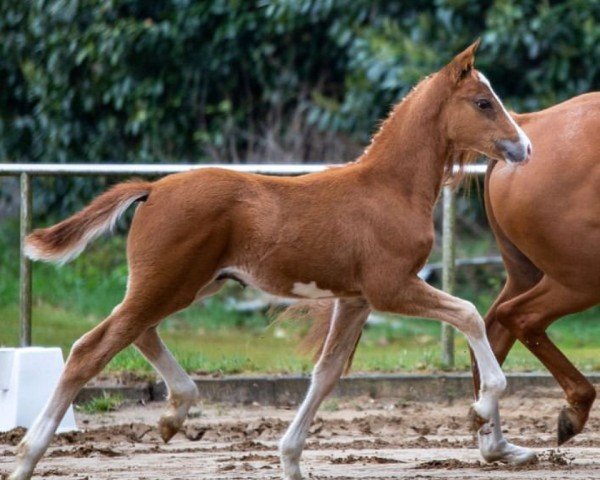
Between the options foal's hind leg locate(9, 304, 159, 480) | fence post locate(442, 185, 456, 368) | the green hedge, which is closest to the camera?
foal's hind leg locate(9, 304, 159, 480)

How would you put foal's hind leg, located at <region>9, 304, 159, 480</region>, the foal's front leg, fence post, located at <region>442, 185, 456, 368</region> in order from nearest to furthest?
foal's hind leg, located at <region>9, 304, 159, 480</region>
the foal's front leg
fence post, located at <region>442, 185, 456, 368</region>

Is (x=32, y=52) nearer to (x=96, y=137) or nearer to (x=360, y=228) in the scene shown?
(x=96, y=137)

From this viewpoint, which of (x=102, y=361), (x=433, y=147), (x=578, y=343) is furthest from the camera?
(x=578, y=343)

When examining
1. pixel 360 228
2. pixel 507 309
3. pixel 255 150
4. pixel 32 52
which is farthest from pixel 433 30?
pixel 360 228

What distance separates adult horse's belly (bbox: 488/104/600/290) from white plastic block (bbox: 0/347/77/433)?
2781mm

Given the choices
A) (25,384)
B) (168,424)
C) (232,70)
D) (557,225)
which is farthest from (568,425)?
(232,70)

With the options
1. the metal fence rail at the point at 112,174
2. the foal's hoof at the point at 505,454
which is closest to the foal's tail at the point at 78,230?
the foal's hoof at the point at 505,454

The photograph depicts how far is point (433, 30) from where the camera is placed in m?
14.3

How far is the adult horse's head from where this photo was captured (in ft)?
22.1

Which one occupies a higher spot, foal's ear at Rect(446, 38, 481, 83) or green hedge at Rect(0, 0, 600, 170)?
foal's ear at Rect(446, 38, 481, 83)

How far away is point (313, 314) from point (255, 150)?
9173 millimetres

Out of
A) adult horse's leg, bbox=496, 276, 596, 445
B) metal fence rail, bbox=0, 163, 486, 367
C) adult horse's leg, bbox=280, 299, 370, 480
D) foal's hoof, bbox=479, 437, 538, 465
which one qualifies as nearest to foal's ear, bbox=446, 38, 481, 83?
adult horse's leg, bbox=280, 299, 370, 480

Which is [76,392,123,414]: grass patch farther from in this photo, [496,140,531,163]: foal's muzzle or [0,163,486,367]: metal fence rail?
[496,140,531,163]: foal's muzzle

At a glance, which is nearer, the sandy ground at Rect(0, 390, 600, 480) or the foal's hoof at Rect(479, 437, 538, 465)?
the sandy ground at Rect(0, 390, 600, 480)
